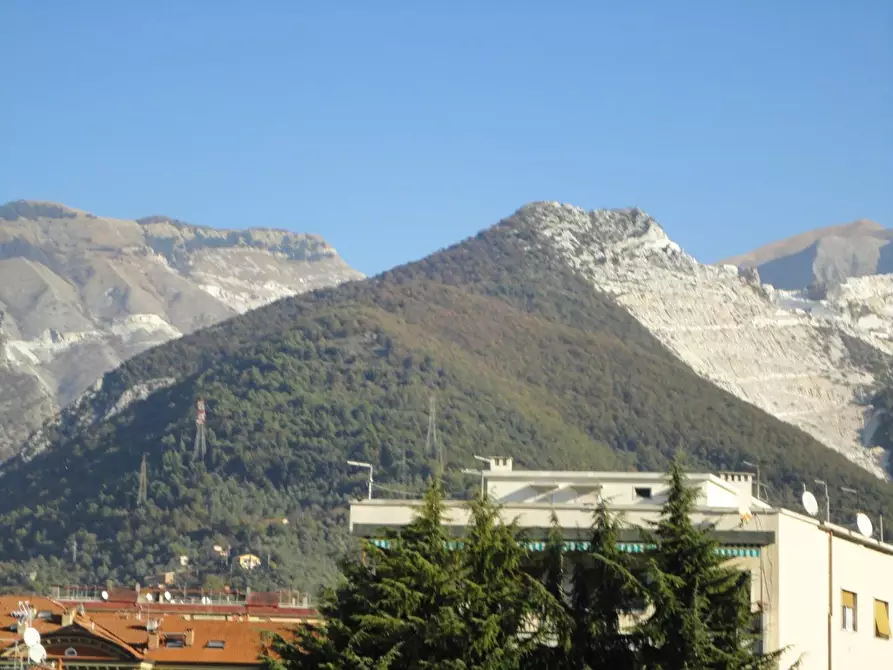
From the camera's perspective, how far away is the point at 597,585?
40.8 m

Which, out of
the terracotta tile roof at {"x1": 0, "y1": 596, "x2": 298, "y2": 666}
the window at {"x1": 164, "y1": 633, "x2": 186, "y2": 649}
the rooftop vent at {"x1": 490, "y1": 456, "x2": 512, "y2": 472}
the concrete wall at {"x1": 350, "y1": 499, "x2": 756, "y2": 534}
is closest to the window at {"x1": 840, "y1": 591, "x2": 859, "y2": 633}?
the concrete wall at {"x1": 350, "y1": 499, "x2": 756, "y2": 534}

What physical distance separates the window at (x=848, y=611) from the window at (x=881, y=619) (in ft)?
3.06

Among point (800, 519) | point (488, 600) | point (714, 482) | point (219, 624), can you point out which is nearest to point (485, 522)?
point (488, 600)

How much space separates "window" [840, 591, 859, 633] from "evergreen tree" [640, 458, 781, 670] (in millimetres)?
7042

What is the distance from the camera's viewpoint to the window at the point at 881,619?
4841 centimetres


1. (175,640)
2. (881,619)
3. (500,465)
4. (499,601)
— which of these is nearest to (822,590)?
(881,619)

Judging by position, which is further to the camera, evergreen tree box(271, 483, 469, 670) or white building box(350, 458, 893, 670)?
white building box(350, 458, 893, 670)

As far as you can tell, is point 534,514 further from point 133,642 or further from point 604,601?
point 133,642

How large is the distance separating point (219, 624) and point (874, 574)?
4446 cm

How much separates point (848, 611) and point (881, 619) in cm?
158

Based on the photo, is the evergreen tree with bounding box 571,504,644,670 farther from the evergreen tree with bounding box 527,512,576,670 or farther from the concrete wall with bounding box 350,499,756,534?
the concrete wall with bounding box 350,499,756,534

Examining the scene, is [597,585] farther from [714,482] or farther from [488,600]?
[714,482]

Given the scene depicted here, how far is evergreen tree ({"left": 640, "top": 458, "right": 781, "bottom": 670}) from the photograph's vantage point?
38.9 meters

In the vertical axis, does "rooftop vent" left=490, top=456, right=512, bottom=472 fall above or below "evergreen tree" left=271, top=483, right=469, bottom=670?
above
